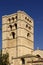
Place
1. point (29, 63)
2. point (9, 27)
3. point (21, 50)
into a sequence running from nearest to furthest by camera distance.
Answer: point (29, 63) < point (21, 50) < point (9, 27)

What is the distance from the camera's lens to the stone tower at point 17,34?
39.5m

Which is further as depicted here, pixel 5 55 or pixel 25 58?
pixel 5 55

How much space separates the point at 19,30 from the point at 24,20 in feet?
6.88

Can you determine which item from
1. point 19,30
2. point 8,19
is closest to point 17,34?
point 19,30

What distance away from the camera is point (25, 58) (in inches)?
1438

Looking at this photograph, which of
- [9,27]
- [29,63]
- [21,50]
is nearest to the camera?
[29,63]

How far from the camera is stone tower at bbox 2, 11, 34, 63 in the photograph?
39469 millimetres

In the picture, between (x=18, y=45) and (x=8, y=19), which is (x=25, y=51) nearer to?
(x=18, y=45)

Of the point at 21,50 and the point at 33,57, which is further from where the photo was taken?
the point at 21,50

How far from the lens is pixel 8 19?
42.2m

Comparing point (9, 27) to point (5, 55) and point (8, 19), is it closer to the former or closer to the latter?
point (8, 19)

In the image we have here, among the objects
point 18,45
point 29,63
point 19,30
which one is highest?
point 19,30

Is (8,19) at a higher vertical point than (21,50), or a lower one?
higher

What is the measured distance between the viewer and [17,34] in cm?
3994
